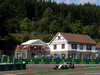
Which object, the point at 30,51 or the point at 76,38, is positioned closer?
the point at 30,51

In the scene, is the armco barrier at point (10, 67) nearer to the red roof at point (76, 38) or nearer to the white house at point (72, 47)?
the white house at point (72, 47)

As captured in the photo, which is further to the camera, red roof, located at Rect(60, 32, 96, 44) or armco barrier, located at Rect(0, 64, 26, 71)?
red roof, located at Rect(60, 32, 96, 44)

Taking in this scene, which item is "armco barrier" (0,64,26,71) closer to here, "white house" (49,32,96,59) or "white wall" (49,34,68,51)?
"white house" (49,32,96,59)

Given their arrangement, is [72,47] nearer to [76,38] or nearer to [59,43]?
[76,38]

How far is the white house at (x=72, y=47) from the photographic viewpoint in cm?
6881

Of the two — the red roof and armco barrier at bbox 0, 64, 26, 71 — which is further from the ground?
the red roof

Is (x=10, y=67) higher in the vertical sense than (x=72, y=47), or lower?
lower

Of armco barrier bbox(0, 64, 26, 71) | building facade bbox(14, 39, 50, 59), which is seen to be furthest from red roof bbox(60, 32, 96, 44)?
armco barrier bbox(0, 64, 26, 71)

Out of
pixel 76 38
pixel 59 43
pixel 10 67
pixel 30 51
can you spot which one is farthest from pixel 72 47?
pixel 10 67

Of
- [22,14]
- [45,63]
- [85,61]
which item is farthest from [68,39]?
[22,14]

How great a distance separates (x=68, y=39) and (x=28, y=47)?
13.6 metres

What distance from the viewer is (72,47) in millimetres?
69438

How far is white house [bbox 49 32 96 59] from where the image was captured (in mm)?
68812

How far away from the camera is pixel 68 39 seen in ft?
229
